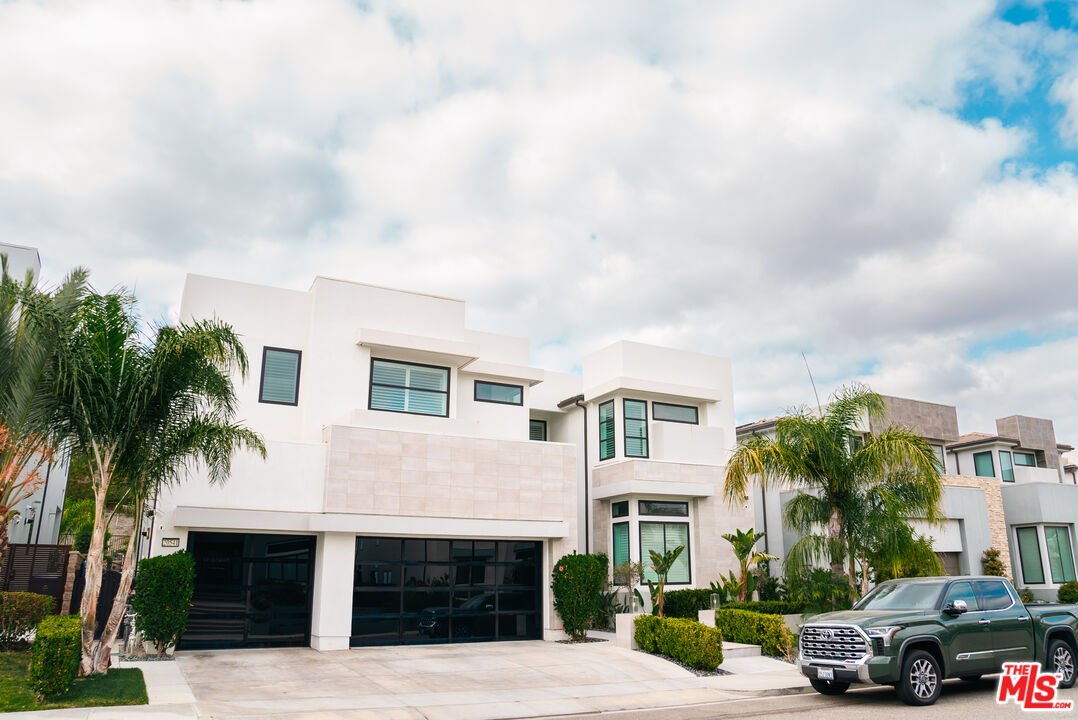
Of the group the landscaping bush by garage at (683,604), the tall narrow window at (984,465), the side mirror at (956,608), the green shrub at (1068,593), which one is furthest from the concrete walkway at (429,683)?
the tall narrow window at (984,465)

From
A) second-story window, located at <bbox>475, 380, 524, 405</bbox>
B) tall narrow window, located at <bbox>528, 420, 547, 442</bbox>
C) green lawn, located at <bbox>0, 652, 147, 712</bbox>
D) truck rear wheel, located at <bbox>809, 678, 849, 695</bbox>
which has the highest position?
second-story window, located at <bbox>475, 380, 524, 405</bbox>

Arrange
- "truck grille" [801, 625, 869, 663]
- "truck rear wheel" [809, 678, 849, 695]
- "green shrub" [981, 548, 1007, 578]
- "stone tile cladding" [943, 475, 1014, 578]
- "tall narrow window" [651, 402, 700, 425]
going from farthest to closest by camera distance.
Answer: "stone tile cladding" [943, 475, 1014, 578] < "green shrub" [981, 548, 1007, 578] < "tall narrow window" [651, 402, 700, 425] < "truck rear wheel" [809, 678, 849, 695] < "truck grille" [801, 625, 869, 663]

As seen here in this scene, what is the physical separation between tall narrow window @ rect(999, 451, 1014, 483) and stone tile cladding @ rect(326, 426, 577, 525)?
2255 cm

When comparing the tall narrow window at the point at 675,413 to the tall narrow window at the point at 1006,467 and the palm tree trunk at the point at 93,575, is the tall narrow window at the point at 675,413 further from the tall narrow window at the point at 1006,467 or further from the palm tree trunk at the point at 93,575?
the palm tree trunk at the point at 93,575

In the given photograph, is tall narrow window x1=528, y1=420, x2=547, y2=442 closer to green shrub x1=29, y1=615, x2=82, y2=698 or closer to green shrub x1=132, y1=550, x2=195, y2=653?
green shrub x1=132, y1=550, x2=195, y2=653

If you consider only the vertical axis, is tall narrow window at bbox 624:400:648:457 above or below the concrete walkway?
above

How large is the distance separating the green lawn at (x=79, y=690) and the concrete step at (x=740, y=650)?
453 inches

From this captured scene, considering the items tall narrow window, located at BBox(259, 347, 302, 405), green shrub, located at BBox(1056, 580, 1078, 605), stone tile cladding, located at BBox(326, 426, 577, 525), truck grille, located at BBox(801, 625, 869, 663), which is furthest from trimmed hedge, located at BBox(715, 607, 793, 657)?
green shrub, located at BBox(1056, 580, 1078, 605)

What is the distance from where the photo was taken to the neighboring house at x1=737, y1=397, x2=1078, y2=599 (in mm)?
27281

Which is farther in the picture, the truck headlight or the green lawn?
the truck headlight

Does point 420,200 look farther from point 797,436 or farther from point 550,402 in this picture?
point 550,402

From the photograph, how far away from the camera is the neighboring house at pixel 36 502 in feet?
81.1

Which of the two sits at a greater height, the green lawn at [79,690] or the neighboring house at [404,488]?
the neighboring house at [404,488]

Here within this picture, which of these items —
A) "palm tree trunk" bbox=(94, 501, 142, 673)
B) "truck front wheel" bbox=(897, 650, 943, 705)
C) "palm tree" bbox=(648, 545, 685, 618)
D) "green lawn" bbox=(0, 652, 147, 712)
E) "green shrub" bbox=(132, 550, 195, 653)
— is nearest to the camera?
"green lawn" bbox=(0, 652, 147, 712)
